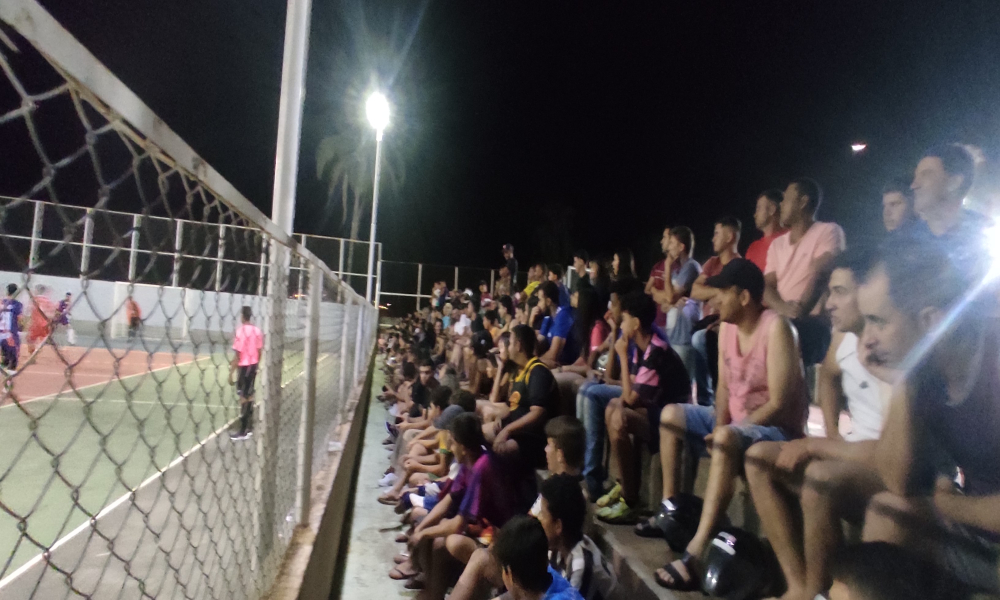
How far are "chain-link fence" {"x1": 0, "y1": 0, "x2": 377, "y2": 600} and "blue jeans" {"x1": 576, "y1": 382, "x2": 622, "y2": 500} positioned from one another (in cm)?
164

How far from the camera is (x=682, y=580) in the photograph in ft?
8.02

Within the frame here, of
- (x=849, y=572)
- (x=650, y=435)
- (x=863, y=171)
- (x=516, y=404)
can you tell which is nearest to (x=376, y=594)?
(x=516, y=404)

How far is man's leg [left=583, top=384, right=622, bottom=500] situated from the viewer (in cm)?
366

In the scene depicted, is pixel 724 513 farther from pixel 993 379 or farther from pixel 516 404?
pixel 516 404

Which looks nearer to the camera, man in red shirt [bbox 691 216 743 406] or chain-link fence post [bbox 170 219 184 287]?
chain-link fence post [bbox 170 219 184 287]

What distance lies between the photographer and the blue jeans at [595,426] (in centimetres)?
366

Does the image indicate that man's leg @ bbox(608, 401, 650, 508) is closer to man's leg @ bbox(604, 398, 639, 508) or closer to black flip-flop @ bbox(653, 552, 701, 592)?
man's leg @ bbox(604, 398, 639, 508)

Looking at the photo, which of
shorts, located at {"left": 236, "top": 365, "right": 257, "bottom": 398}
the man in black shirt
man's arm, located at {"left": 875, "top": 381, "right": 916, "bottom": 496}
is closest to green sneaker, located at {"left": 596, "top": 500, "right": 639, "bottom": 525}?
the man in black shirt

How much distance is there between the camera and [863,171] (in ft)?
20.0

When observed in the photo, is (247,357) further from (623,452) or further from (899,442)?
(899,442)

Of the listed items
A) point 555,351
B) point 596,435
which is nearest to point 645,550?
point 596,435

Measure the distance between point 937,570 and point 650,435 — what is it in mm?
1757

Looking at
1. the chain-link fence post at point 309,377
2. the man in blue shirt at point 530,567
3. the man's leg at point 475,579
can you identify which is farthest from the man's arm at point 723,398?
the chain-link fence post at point 309,377

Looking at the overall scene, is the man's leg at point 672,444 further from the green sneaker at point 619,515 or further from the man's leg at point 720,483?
the man's leg at point 720,483
